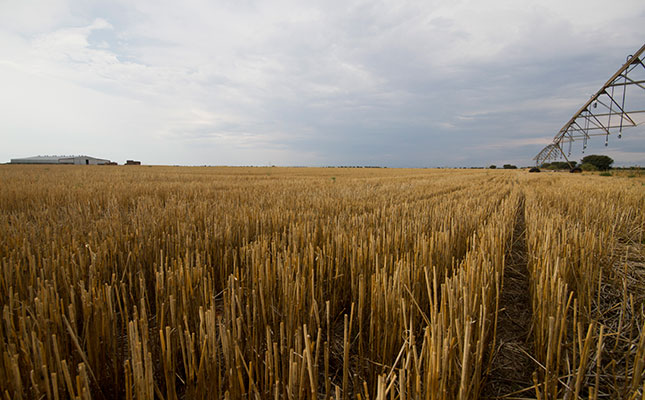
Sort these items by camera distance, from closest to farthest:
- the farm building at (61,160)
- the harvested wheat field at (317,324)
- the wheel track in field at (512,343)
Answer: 1. the harvested wheat field at (317,324)
2. the wheel track in field at (512,343)
3. the farm building at (61,160)

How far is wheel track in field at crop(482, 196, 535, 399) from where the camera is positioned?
1.36 metres

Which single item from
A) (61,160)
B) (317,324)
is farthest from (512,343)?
(61,160)

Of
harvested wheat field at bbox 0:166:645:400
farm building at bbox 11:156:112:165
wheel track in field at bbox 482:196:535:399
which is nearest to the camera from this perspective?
harvested wheat field at bbox 0:166:645:400

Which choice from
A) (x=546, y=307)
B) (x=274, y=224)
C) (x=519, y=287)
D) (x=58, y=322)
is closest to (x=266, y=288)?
(x=58, y=322)

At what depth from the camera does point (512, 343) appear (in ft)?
5.53

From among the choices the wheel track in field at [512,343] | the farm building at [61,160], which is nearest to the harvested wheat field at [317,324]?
the wheel track in field at [512,343]

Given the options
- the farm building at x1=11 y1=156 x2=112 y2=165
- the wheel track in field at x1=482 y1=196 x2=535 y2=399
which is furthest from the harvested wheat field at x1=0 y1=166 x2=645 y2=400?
the farm building at x1=11 y1=156 x2=112 y2=165

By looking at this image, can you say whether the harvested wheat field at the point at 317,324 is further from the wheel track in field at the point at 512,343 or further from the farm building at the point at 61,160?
the farm building at the point at 61,160

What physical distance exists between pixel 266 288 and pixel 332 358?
522mm

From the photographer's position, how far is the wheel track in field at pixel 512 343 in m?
1.36

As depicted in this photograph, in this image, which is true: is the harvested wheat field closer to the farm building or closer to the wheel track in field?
the wheel track in field

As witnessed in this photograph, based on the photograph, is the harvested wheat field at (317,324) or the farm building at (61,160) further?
the farm building at (61,160)

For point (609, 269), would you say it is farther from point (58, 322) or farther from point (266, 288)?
point (58, 322)

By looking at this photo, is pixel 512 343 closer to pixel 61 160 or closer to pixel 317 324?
pixel 317 324
